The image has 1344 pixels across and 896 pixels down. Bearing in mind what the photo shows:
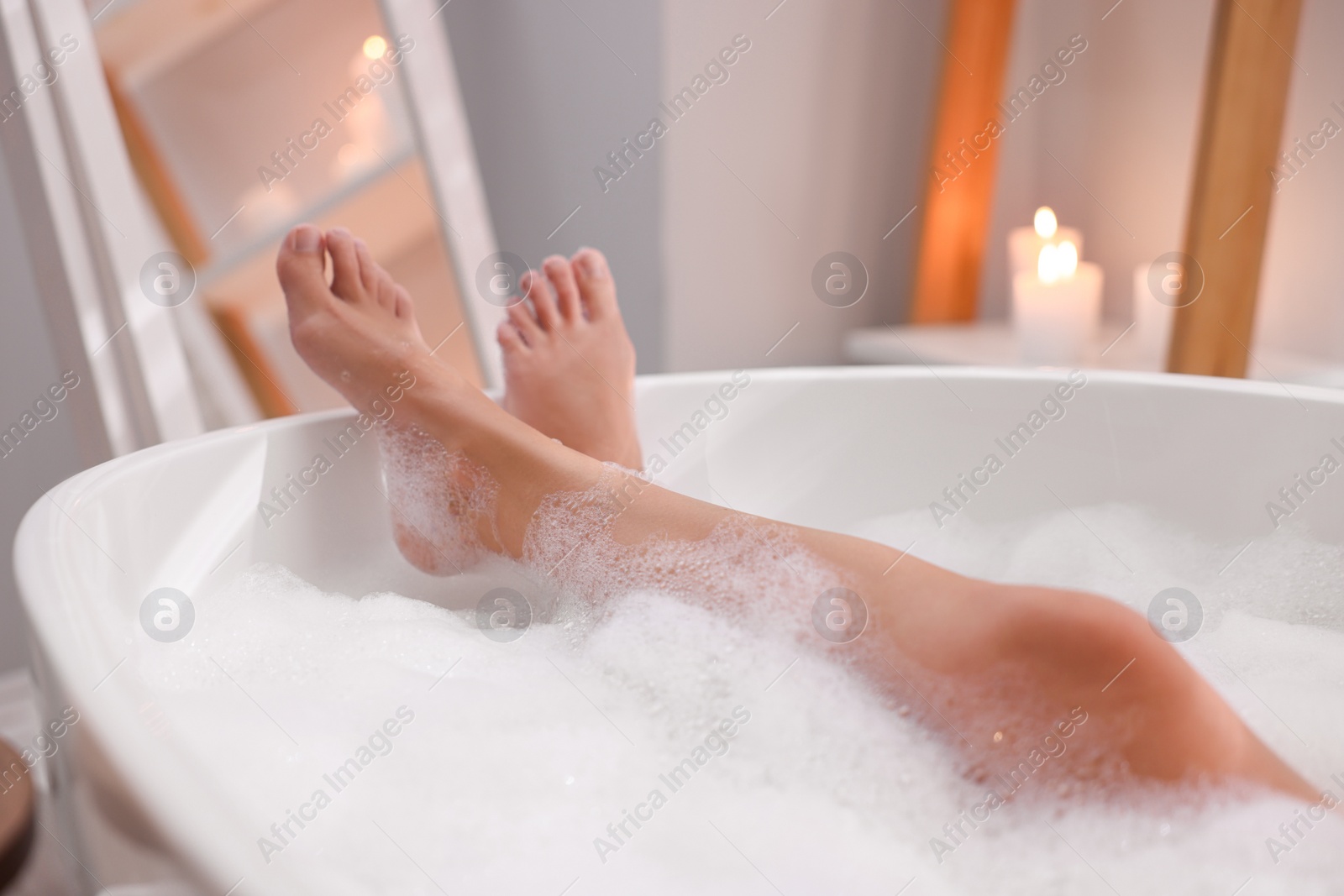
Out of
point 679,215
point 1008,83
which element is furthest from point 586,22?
point 1008,83

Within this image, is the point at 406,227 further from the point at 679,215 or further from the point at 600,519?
the point at 600,519

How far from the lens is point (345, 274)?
0.84m

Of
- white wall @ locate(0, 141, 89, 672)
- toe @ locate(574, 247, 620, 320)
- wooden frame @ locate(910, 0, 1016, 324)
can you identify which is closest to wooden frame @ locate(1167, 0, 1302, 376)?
wooden frame @ locate(910, 0, 1016, 324)

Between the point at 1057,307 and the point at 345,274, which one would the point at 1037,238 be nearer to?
the point at 1057,307

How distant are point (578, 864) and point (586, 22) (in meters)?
1.23

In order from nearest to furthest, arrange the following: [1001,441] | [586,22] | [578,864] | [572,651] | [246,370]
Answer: [578,864] < [572,651] < [1001,441] < [246,370] < [586,22]

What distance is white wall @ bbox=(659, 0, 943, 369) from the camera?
4.53 ft

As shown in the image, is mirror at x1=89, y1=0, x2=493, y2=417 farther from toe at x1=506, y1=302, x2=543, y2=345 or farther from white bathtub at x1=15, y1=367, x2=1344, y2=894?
white bathtub at x1=15, y1=367, x2=1344, y2=894

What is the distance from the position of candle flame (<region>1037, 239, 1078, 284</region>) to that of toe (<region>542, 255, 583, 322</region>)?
683 millimetres

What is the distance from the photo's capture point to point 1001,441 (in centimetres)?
89

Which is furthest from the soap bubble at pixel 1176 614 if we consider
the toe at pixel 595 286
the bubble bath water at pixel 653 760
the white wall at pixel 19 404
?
the white wall at pixel 19 404

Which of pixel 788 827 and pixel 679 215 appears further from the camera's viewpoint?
pixel 679 215

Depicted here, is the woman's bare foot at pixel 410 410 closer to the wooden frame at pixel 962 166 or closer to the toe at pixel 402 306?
the toe at pixel 402 306

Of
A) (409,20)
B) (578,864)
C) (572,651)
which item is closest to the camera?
(578,864)
